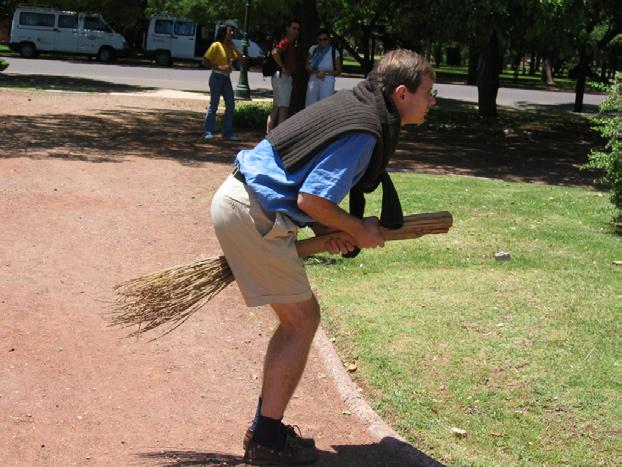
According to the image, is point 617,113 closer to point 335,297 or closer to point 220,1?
point 335,297

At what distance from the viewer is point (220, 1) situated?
2398cm

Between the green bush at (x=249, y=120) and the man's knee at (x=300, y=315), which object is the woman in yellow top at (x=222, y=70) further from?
the man's knee at (x=300, y=315)

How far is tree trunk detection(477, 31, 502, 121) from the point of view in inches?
827

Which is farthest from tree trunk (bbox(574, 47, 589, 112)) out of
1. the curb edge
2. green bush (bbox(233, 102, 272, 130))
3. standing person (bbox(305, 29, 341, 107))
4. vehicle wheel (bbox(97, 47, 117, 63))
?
vehicle wheel (bbox(97, 47, 117, 63))

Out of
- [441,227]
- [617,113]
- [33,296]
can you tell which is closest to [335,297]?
[33,296]

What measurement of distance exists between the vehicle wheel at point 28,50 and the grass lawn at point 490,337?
113 feet

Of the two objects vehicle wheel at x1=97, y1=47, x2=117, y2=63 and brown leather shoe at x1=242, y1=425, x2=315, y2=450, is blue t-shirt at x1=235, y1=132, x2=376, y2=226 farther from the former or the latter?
vehicle wheel at x1=97, y1=47, x2=117, y2=63

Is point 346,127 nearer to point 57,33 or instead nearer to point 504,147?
point 504,147

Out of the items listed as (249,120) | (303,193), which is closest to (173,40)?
(249,120)

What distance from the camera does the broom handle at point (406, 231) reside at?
12.9 ft

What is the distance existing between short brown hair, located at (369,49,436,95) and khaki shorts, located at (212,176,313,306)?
2.28ft

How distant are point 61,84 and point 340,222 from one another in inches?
943

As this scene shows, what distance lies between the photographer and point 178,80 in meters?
31.9

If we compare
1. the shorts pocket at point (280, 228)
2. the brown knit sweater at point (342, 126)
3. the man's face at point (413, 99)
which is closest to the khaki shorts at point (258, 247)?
the shorts pocket at point (280, 228)
